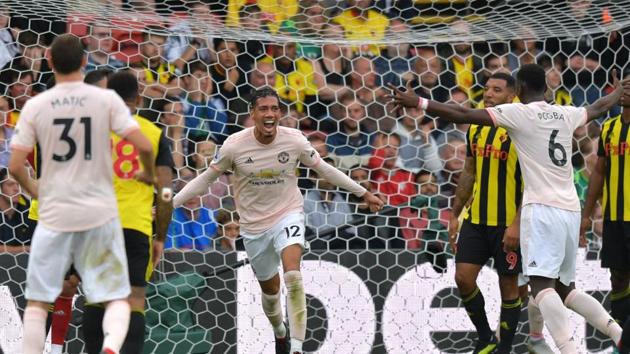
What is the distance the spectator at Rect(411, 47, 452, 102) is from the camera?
477 inches

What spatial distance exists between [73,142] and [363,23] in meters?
4.74

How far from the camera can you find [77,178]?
298 inches

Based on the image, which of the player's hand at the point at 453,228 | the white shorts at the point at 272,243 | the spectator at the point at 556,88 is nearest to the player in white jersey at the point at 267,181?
the white shorts at the point at 272,243

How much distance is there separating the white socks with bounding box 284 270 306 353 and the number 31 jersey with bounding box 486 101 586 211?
67.2 inches

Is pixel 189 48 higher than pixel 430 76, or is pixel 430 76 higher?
pixel 189 48

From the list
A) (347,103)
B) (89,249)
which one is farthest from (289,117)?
(89,249)

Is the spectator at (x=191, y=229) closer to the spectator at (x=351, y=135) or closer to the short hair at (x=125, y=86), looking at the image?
the spectator at (x=351, y=135)

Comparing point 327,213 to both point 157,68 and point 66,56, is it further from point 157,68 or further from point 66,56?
point 66,56

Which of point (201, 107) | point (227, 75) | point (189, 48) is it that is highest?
point (189, 48)

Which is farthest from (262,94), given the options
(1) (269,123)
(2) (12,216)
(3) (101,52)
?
(2) (12,216)

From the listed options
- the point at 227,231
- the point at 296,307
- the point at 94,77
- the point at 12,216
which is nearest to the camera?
the point at 94,77

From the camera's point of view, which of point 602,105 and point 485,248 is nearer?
point 602,105

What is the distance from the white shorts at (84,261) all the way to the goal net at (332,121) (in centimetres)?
267

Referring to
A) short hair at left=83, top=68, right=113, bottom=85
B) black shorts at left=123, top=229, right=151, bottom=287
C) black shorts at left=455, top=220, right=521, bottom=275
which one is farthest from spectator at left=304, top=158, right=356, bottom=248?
short hair at left=83, top=68, right=113, bottom=85
